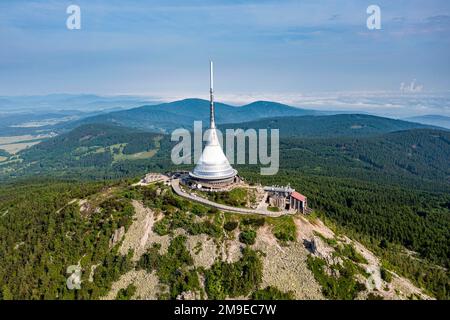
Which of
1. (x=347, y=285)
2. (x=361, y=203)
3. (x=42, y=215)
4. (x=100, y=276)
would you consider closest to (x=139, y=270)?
(x=100, y=276)

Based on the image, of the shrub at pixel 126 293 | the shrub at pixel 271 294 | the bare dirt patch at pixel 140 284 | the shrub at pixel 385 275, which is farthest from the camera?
the shrub at pixel 385 275

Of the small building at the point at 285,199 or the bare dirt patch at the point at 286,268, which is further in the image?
the small building at the point at 285,199

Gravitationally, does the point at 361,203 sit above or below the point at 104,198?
below

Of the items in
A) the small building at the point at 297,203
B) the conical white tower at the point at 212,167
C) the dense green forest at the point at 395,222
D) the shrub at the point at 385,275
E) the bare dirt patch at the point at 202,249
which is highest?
the conical white tower at the point at 212,167

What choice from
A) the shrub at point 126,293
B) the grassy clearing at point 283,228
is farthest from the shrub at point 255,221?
the shrub at point 126,293

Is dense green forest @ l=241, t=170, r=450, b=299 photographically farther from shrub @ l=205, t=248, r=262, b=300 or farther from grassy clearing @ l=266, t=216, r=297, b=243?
shrub @ l=205, t=248, r=262, b=300

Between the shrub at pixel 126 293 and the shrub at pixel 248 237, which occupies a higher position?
the shrub at pixel 248 237

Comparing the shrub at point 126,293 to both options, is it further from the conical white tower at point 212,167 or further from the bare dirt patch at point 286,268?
the conical white tower at point 212,167

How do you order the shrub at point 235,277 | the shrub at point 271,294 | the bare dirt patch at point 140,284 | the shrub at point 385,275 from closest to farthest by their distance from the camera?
the shrub at point 271,294 < the shrub at point 235,277 < the bare dirt patch at point 140,284 < the shrub at point 385,275

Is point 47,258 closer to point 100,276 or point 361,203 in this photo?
point 100,276
